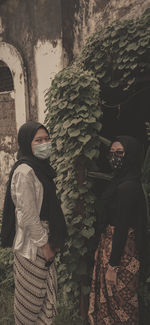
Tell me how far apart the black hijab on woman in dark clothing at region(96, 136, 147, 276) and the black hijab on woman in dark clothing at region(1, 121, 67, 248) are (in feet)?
1.40

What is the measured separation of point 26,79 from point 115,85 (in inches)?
75.2

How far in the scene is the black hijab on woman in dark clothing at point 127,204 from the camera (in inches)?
92.4

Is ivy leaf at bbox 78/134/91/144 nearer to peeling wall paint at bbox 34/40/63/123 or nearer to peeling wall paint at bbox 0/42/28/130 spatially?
peeling wall paint at bbox 34/40/63/123

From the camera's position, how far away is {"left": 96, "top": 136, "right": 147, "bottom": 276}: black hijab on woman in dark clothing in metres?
2.35

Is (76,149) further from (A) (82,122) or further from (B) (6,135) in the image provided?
(B) (6,135)

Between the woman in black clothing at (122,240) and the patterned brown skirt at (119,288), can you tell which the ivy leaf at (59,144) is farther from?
the patterned brown skirt at (119,288)

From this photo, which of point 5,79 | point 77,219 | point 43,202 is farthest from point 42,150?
point 5,79

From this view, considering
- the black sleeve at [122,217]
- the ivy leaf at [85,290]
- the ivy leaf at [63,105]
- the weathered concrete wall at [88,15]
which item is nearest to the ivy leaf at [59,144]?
the ivy leaf at [63,105]

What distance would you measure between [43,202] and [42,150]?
40cm

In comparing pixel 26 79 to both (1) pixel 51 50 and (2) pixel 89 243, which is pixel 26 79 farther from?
(2) pixel 89 243

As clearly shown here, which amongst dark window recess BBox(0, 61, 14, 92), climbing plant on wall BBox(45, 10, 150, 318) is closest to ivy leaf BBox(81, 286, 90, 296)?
climbing plant on wall BBox(45, 10, 150, 318)

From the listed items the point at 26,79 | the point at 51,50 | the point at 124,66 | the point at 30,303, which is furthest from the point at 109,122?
the point at 30,303

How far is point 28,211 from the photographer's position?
7.34ft

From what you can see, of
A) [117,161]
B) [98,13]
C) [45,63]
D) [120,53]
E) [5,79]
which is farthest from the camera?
[5,79]
